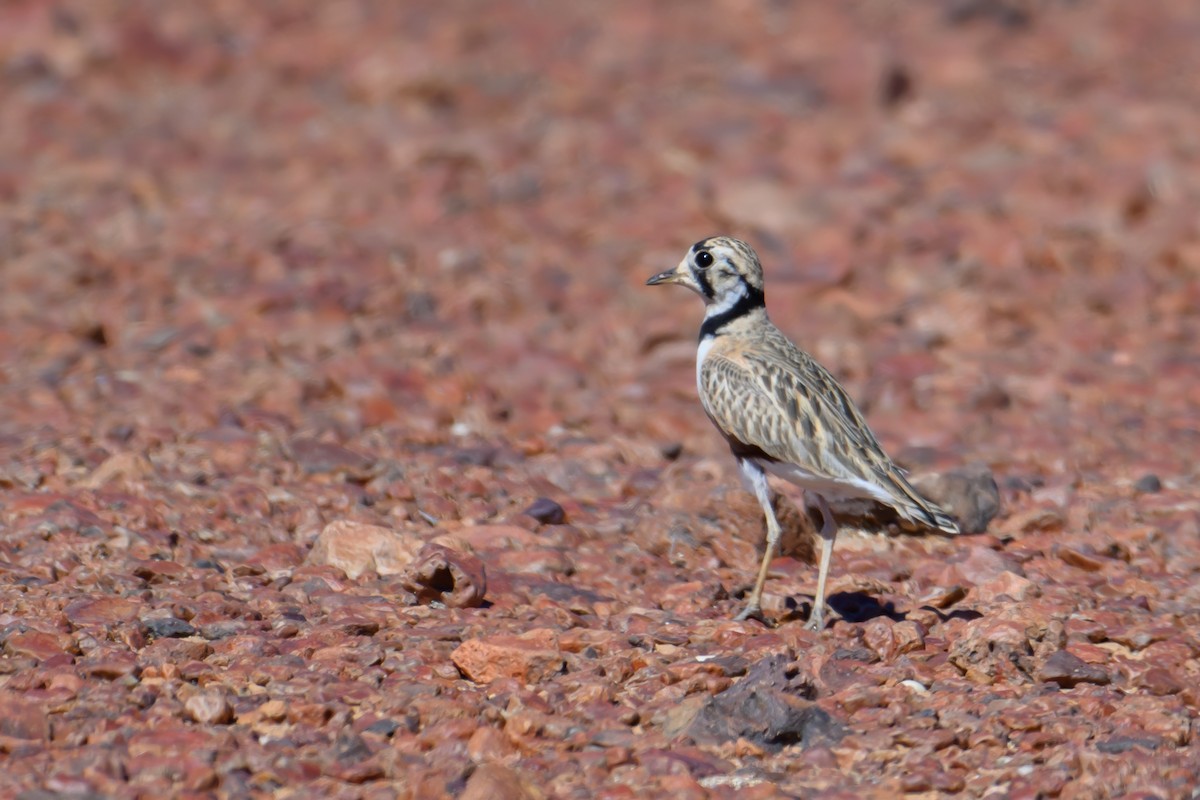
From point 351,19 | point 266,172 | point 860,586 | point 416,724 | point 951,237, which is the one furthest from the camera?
point 351,19

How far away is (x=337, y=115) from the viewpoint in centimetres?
1499

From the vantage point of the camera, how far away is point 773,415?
7.32m

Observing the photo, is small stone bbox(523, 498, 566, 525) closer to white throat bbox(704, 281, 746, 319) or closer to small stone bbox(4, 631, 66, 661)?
white throat bbox(704, 281, 746, 319)

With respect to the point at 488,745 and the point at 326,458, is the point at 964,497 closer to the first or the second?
the point at 326,458

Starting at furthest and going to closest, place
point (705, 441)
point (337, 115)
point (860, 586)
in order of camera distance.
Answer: point (337, 115) → point (705, 441) → point (860, 586)

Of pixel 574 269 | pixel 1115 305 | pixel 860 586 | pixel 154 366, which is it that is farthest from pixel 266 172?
pixel 860 586

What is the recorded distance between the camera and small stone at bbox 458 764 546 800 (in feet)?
17.4

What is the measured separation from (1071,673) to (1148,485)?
275 centimetres

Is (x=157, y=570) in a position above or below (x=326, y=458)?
below

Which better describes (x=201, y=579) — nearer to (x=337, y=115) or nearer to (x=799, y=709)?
(x=799, y=709)

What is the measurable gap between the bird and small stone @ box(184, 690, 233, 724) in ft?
7.35

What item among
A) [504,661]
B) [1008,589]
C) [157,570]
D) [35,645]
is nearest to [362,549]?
[157,570]

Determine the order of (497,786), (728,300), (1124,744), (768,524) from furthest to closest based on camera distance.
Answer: (728,300) → (768,524) → (1124,744) → (497,786)

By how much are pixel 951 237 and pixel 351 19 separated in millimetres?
7081
